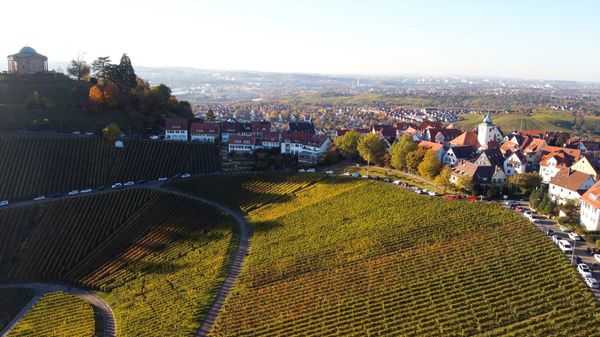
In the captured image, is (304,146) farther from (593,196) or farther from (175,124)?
(593,196)

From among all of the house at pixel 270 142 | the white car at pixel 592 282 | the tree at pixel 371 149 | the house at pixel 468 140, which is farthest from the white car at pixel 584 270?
the house at pixel 270 142

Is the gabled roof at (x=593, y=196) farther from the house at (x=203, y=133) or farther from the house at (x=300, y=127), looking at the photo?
the house at (x=300, y=127)

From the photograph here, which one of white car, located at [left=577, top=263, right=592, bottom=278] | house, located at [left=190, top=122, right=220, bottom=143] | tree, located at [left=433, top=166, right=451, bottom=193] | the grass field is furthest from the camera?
the grass field

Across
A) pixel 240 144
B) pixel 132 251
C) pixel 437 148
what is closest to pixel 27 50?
pixel 240 144

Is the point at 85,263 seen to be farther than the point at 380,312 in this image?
Yes

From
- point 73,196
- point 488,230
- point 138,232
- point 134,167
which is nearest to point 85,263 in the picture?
point 138,232

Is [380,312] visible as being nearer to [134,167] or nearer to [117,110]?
[134,167]

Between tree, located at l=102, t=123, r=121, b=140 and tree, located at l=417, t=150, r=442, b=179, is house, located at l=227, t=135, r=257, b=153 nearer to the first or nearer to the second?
tree, located at l=102, t=123, r=121, b=140

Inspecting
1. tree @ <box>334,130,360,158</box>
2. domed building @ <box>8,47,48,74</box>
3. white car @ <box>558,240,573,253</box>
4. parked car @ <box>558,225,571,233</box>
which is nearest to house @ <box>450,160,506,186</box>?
parked car @ <box>558,225,571,233</box>
